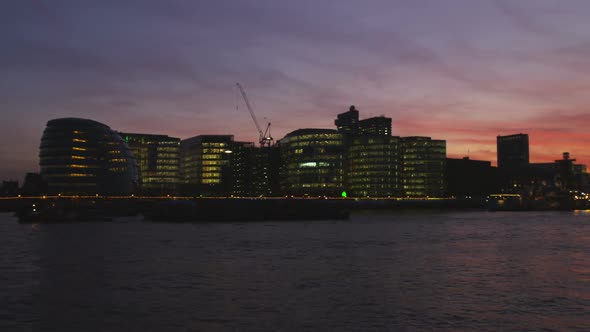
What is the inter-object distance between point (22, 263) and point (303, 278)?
28.1m

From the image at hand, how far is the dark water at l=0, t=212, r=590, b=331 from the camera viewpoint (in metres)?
27.7

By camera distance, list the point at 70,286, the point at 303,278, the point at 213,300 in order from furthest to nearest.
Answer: the point at 303,278 → the point at 70,286 → the point at 213,300

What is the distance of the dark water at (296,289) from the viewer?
2774 cm

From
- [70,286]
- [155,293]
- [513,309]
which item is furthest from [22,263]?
[513,309]

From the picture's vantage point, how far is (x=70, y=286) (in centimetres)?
3938

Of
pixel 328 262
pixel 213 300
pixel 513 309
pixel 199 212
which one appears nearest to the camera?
pixel 513 309

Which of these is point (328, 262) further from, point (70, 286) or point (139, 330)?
point (139, 330)

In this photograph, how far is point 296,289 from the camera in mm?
37562

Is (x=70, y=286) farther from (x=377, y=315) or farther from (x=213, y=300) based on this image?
(x=377, y=315)

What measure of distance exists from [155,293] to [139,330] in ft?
34.4

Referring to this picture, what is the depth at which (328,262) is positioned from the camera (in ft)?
177

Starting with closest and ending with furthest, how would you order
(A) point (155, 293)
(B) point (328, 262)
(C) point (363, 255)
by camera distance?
(A) point (155, 293)
(B) point (328, 262)
(C) point (363, 255)

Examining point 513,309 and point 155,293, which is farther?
point 155,293

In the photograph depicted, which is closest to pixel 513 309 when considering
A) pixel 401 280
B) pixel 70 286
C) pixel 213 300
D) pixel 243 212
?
pixel 401 280
